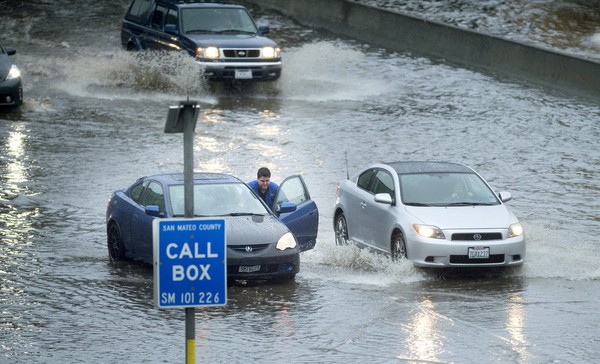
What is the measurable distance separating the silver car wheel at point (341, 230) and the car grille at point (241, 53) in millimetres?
9850

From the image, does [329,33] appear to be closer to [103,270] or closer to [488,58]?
[488,58]

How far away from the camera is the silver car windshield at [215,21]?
98.7ft

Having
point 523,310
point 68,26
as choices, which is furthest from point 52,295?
point 68,26

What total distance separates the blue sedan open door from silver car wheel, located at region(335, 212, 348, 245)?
1.48 metres

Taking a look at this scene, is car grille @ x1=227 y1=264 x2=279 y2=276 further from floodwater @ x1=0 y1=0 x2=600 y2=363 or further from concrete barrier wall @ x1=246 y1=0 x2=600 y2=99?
concrete barrier wall @ x1=246 y1=0 x2=600 y2=99

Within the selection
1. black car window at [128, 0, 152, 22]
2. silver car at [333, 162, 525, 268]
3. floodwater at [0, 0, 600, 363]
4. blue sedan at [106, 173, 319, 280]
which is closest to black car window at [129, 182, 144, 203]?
blue sedan at [106, 173, 319, 280]

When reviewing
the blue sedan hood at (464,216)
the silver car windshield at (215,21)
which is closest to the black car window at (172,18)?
the silver car windshield at (215,21)

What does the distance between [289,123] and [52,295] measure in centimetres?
1324

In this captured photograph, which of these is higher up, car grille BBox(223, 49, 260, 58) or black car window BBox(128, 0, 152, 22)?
black car window BBox(128, 0, 152, 22)

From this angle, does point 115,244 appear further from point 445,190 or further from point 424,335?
point 424,335

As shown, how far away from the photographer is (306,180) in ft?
77.3

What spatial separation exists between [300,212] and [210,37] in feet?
41.5

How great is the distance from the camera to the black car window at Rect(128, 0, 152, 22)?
31.7 meters

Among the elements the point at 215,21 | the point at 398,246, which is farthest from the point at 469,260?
the point at 215,21
